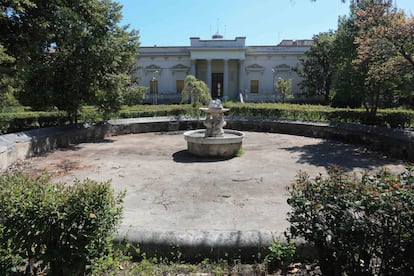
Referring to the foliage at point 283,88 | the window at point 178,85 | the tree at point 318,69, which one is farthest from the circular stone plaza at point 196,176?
the window at point 178,85

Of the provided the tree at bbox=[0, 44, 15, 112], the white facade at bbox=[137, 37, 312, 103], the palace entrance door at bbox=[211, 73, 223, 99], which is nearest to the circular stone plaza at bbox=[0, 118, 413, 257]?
the tree at bbox=[0, 44, 15, 112]

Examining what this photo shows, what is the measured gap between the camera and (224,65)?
3850 centimetres

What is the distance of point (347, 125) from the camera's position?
11.1m

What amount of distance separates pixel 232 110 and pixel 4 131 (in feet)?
34.2

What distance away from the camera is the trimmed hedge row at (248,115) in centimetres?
1074

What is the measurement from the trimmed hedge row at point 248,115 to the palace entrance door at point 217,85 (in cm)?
2371

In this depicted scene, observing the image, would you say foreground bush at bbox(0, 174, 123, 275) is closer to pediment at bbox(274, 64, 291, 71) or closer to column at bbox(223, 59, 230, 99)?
column at bbox(223, 59, 230, 99)

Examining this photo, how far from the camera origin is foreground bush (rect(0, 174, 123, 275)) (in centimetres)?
234

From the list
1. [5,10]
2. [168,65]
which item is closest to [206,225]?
[5,10]

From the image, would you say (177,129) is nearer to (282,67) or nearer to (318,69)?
(318,69)

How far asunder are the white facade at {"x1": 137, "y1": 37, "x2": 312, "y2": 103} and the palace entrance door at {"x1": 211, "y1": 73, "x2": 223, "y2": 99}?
0.47ft

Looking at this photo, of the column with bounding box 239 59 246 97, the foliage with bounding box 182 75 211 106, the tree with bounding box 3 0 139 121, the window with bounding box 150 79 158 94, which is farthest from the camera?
the window with bounding box 150 79 158 94

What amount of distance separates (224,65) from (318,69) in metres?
11.6

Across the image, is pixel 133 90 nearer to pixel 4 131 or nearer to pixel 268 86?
pixel 4 131
